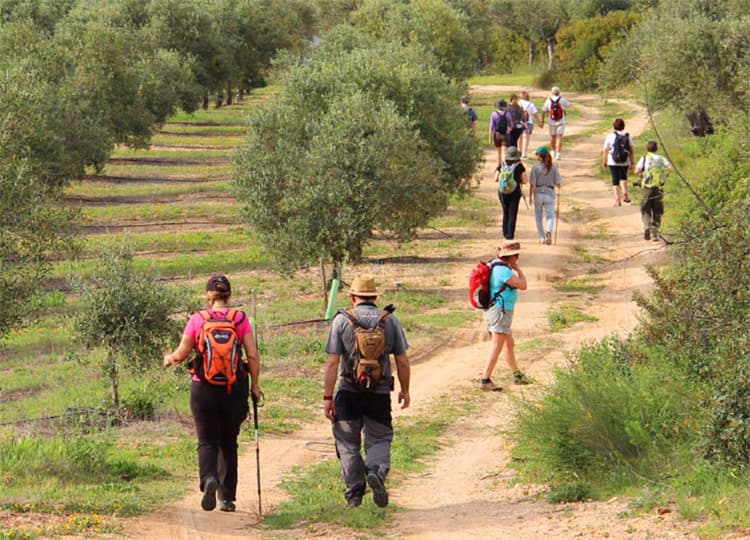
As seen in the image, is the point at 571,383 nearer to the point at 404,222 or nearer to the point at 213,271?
the point at 404,222

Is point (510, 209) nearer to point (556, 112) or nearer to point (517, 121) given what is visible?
point (517, 121)

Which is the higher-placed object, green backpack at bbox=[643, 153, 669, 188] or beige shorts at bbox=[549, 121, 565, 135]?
beige shorts at bbox=[549, 121, 565, 135]

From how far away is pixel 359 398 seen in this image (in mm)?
9711

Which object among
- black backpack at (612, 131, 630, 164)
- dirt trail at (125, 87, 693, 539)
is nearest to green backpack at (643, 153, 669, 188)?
dirt trail at (125, 87, 693, 539)

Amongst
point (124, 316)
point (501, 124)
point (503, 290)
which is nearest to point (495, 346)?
point (503, 290)

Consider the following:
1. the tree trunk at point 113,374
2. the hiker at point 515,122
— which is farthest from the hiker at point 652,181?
the tree trunk at point 113,374

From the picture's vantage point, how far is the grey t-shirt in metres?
9.59

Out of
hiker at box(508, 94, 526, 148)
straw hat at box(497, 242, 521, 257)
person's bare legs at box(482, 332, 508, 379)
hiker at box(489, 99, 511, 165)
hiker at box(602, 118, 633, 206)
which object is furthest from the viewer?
hiker at box(508, 94, 526, 148)

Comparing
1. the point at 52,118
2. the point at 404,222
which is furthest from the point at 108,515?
the point at 52,118

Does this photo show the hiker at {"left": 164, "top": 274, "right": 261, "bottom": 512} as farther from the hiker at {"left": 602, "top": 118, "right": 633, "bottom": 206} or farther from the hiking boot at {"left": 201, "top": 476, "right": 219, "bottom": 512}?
the hiker at {"left": 602, "top": 118, "right": 633, "bottom": 206}

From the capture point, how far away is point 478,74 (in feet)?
244

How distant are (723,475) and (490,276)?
554 cm

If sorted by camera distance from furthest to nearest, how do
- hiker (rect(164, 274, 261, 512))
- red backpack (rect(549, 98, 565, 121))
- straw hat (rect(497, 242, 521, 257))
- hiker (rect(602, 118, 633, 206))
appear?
1. red backpack (rect(549, 98, 565, 121))
2. hiker (rect(602, 118, 633, 206))
3. straw hat (rect(497, 242, 521, 257))
4. hiker (rect(164, 274, 261, 512))

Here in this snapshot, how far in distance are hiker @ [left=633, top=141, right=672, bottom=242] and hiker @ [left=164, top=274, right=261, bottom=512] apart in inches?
510
